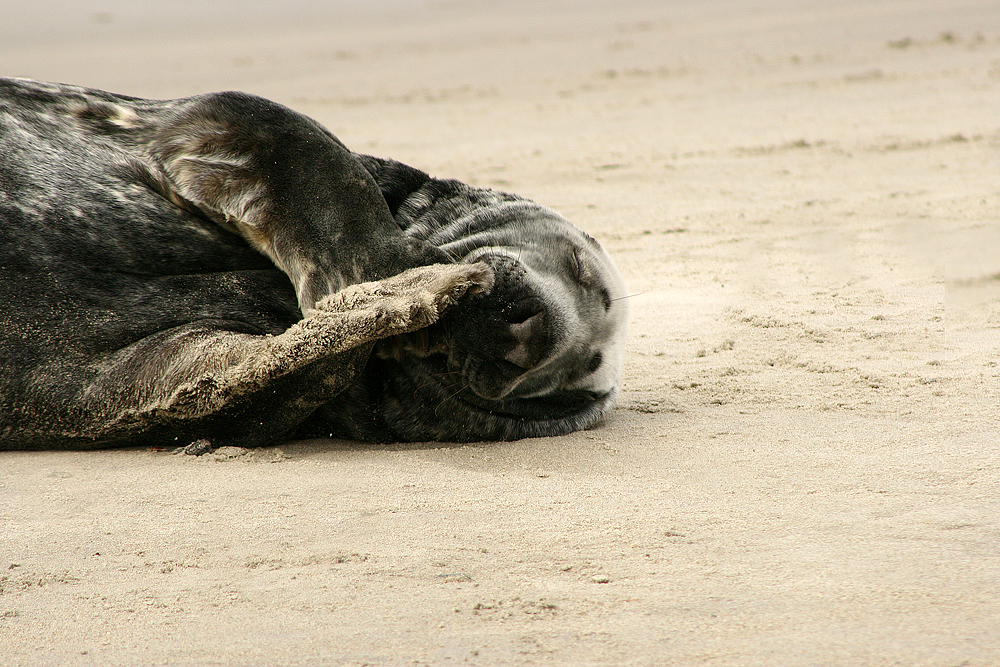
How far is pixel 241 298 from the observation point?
350 centimetres

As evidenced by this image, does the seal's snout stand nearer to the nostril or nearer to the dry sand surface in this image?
the nostril

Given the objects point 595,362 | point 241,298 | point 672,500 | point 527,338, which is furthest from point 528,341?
point 241,298

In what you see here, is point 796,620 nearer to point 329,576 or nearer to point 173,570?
point 329,576

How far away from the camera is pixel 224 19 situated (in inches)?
910

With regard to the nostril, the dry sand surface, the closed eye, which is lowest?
the dry sand surface

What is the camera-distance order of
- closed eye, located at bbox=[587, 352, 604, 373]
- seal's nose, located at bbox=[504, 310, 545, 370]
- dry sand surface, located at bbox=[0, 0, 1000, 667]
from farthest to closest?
closed eye, located at bbox=[587, 352, 604, 373], seal's nose, located at bbox=[504, 310, 545, 370], dry sand surface, located at bbox=[0, 0, 1000, 667]

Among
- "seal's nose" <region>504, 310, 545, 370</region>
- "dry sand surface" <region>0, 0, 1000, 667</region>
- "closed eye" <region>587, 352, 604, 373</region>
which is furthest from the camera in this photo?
"closed eye" <region>587, 352, 604, 373</region>

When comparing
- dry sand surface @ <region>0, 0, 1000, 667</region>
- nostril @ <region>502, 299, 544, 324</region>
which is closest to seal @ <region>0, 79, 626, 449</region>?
nostril @ <region>502, 299, 544, 324</region>

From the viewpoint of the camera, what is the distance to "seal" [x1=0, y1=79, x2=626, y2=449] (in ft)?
10.4

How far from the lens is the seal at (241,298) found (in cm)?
318

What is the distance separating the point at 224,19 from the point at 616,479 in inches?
878

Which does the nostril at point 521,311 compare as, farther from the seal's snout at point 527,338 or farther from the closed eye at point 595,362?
Result: the closed eye at point 595,362

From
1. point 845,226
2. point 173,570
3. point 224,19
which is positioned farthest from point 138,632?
point 224,19

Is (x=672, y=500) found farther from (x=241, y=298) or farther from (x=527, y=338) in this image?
(x=241, y=298)
